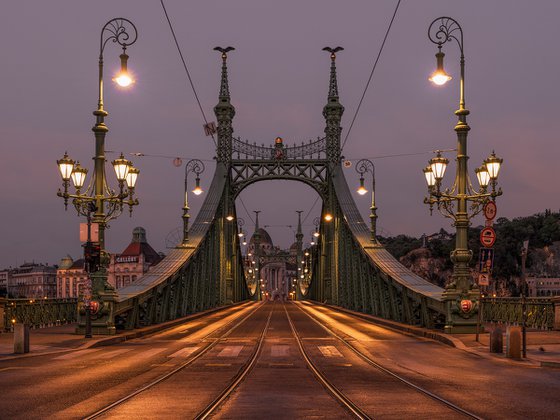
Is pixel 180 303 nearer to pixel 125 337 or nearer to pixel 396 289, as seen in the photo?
pixel 396 289

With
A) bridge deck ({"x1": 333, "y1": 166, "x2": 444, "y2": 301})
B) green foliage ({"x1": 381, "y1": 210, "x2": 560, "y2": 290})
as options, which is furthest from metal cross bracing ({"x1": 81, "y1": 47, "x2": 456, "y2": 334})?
green foliage ({"x1": 381, "y1": 210, "x2": 560, "y2": 290})

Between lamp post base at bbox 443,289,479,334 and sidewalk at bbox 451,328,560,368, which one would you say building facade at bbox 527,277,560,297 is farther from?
lamp post base at bbox 443,289,479,334

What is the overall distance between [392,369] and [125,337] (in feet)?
37.9

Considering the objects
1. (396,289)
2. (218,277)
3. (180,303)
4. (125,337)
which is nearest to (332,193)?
(218,277)

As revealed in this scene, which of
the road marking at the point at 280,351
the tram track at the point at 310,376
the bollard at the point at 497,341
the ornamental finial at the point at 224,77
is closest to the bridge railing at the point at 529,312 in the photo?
the tram track at the point at 310,376

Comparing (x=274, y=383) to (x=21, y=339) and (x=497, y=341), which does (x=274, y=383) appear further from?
(x=497, y=341)

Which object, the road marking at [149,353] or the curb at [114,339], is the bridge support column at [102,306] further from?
the road marking at [149,353]

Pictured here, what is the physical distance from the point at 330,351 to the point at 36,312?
45.6 ft

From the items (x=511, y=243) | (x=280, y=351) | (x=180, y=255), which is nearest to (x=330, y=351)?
(x=280, y=351)

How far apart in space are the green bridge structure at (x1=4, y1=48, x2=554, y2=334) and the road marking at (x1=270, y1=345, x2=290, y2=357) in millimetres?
5772

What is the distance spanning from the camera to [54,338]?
25.4 metres

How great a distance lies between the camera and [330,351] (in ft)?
72.8

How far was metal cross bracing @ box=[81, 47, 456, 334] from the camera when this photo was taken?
31.5 meters

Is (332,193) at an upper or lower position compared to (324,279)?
upper
